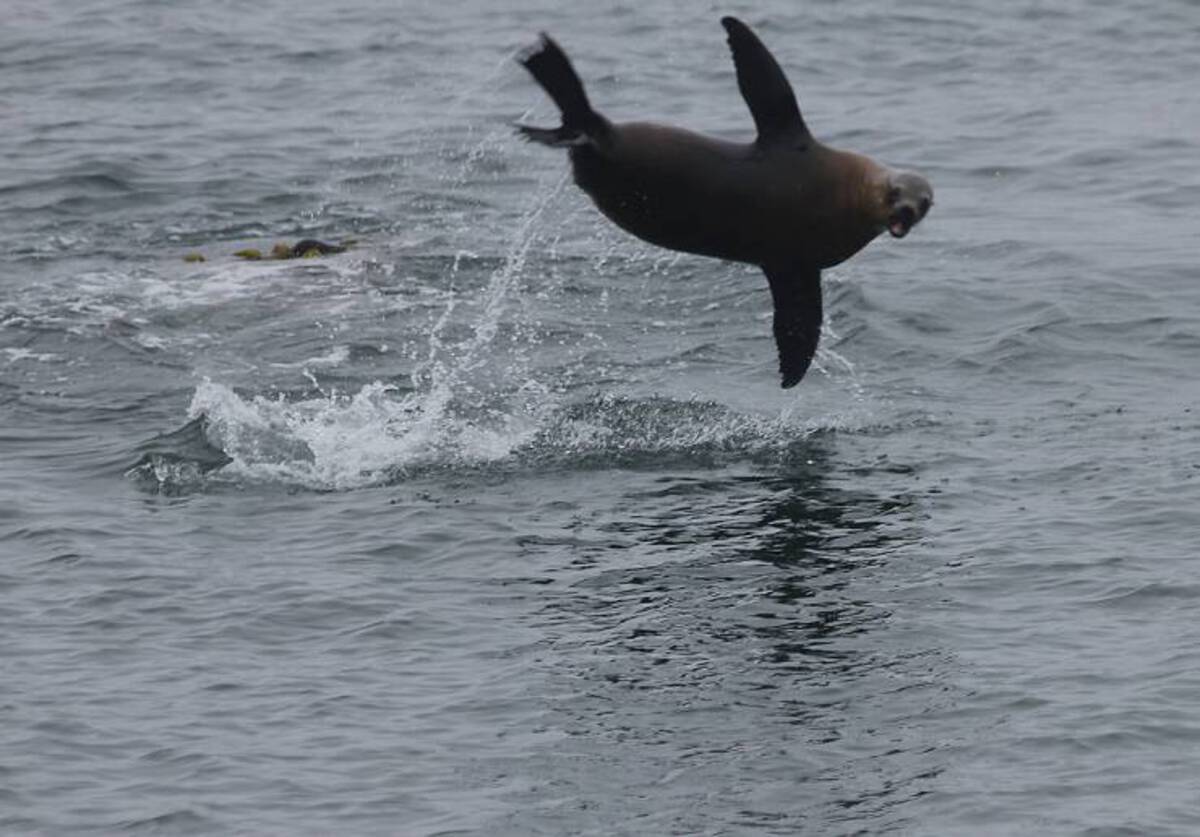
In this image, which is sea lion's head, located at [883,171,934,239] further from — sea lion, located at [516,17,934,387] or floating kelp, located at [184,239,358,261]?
floating kelp, located at [184,239,358,261]

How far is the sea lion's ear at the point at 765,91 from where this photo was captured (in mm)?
9281

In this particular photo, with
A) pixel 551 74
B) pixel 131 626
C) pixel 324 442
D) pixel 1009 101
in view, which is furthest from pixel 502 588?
pixel 1009 101

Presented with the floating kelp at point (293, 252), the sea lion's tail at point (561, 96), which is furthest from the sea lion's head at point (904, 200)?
the floating kelp at point (293, 252)

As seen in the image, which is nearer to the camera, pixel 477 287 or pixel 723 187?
pixel 723 187

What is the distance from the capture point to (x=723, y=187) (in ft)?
30.8

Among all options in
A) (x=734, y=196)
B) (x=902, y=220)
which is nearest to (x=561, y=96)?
(x=734, y=196)

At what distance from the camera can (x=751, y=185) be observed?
9.43 m

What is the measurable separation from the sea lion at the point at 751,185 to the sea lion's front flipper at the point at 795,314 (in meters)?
0.10

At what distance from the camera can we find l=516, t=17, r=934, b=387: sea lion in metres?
9.14

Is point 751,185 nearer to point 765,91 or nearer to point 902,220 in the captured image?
point 765,91

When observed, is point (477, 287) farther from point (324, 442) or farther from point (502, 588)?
point (502, 588)

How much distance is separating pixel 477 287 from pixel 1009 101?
770 centimetres

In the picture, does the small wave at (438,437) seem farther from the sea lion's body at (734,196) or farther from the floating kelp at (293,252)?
the sea lion's body at (734,196)

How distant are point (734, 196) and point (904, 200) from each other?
0.65 meters
